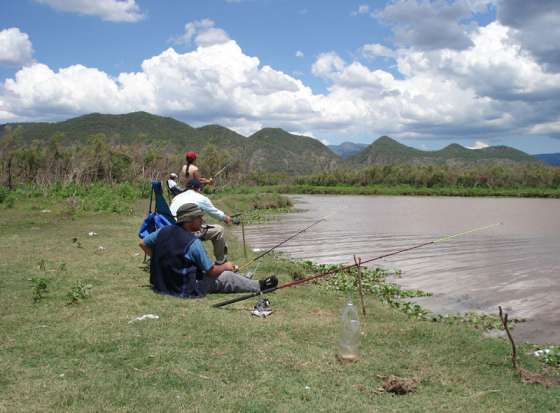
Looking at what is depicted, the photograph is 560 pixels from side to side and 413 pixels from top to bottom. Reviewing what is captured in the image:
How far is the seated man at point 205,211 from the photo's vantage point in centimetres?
1055

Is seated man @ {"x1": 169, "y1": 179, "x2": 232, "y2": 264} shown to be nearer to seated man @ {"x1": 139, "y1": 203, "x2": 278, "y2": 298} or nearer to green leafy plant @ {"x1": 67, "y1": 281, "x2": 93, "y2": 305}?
seated man @ {"x1": 139, "y1": 203, "x2": 278, "y2": 298}

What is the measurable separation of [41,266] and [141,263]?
89.7 inches

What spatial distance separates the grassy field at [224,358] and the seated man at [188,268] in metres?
0.25

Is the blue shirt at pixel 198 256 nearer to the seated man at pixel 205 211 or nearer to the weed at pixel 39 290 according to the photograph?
the seated man at pixel 205 211

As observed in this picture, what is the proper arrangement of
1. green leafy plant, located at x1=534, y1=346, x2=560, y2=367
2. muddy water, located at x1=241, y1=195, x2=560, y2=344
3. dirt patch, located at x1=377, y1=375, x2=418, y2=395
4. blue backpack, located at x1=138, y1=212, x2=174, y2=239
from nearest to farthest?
dirt patch, located at x1=377, y1=375, x2=418, y2=395, green leafy plant, located at x1=534, y1=346, x2=560, y2=367, blue backpack, located at x1=138, y1=212, x2=174, y2=239, muddy water, located at x1=241, y1=195, x2=560, y2=344

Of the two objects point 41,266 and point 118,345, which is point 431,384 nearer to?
point 118,345

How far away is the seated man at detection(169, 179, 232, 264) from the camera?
1055 centimetres

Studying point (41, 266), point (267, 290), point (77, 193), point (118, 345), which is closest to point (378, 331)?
point (267, 290)

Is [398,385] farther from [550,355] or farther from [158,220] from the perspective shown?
[158,220]

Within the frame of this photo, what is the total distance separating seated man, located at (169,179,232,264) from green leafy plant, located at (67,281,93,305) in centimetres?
249

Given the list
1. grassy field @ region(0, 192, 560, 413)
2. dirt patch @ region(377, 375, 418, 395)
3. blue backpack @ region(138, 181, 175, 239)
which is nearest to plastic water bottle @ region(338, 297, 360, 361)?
grassy field @ region(0, 192, 560, 413)

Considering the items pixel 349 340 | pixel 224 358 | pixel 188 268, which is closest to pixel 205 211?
pixel 188 268

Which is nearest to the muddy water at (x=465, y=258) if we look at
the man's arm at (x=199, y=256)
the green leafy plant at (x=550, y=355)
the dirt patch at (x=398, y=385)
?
the green leafy plant at (x=550, y=355)

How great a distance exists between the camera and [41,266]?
11.2 meters
